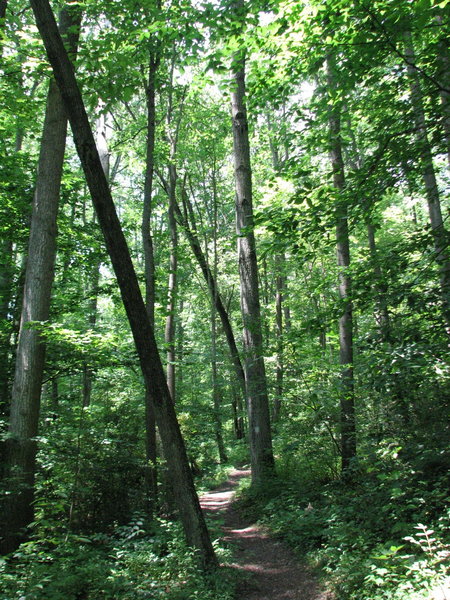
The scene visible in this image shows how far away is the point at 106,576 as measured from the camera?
14.5 feet

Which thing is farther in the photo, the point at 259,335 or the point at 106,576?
the point at 259,335

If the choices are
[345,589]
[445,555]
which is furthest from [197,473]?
[445,555]

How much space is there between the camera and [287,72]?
5422mm

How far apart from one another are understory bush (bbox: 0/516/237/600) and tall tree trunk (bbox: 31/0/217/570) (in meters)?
0.33

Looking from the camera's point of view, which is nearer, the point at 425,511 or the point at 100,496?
the point at 425,511

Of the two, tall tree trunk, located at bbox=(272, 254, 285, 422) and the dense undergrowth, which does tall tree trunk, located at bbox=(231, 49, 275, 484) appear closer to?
tall tree trunk, located at bbox=(272, 254, 285, 422)

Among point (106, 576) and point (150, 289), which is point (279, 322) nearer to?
point (150, 289)

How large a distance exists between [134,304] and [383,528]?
3876mm

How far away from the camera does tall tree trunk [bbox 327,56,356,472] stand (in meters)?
4.61

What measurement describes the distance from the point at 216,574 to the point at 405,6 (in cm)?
634

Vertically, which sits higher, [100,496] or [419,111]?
[419,111]

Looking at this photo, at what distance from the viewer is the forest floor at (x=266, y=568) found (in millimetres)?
4727

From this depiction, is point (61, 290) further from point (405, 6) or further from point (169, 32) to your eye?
point (405, 6)

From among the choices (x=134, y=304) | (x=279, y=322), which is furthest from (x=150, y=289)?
(x=279, y=322)
